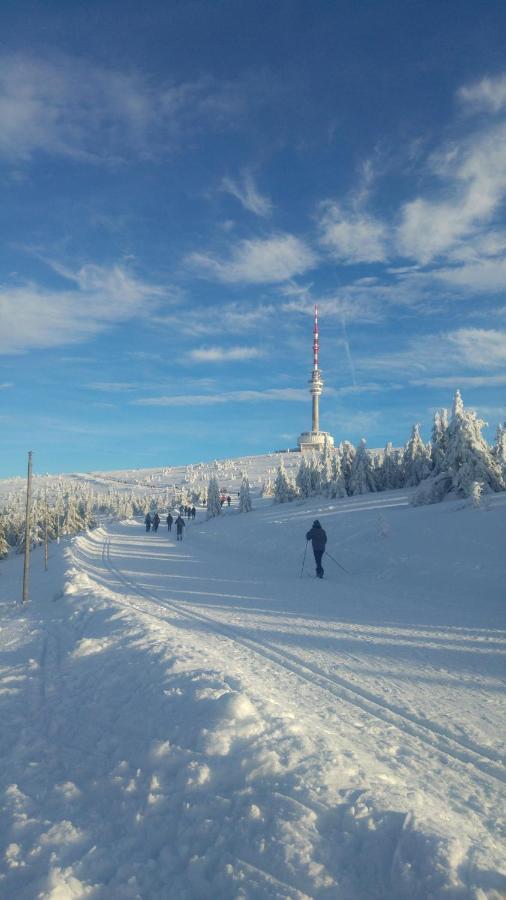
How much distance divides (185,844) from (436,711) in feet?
11.3

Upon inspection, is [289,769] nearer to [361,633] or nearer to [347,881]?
[347,881]

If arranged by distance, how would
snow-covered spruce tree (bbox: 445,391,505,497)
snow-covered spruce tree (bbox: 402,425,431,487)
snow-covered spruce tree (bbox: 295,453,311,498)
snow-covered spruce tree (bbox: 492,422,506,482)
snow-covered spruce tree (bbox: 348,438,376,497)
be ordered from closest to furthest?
snow-covered spruce tree (bbox: 445,391,505,497), snow-covered spruce tree (bbox: 492,422,506,482), snow-covered spruce tree (bbox: 402,425,431,487), snow-covered spruce tree (bbox: 348,438,376,497), snow-covered spruce tree (bbox: 295,453,311,498)

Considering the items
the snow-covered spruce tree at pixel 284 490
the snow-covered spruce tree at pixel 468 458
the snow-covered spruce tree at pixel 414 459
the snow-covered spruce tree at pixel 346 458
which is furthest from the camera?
the snow-covered spruce tree at pixel 284 490

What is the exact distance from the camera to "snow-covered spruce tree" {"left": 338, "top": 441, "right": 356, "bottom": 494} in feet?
185

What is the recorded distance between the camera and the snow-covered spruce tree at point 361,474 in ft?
178

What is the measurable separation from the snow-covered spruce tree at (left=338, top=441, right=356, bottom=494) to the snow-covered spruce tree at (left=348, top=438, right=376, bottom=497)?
75cm

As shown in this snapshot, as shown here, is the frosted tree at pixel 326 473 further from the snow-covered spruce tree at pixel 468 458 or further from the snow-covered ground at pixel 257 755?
the snow-covered ground at pixel 257 755

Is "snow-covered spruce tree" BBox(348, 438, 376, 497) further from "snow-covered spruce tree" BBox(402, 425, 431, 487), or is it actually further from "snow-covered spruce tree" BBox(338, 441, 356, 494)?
"snow-covered spruce tree" BBox(402, 425, 431, 487)

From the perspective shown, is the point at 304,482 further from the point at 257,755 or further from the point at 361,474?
the point at 257,755

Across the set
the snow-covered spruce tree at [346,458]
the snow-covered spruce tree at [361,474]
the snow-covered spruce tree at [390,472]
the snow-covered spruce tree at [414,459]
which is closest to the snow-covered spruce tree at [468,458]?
the snow-covered spruce tree at [414,459]

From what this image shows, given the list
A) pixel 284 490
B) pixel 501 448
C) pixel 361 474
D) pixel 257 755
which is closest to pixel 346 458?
pixel 361 474

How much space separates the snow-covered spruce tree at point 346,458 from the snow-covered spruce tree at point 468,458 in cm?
2446

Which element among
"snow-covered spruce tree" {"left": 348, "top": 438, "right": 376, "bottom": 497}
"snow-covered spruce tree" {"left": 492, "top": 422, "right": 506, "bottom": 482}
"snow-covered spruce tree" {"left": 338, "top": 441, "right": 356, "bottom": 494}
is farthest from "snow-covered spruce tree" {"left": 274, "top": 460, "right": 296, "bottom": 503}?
"snow-covered spruce tree" {"left": 492, "top": 422, "right": 506, "bottom": 482}

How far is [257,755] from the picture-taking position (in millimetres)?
4289
